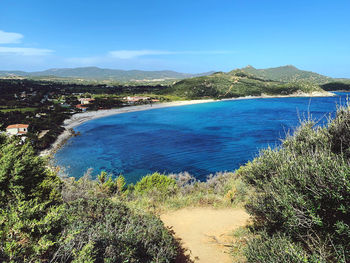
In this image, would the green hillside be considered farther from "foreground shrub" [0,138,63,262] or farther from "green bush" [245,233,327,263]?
"green bush" [245,233,327,263]

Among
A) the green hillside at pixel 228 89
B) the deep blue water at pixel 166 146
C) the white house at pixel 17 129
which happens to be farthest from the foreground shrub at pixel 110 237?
the green hillside at pixel 228 89

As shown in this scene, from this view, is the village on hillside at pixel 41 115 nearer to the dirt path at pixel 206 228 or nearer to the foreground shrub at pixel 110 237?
the foreground shrub at pixel 110 237

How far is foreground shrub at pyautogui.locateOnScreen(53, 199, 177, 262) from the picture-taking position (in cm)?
398

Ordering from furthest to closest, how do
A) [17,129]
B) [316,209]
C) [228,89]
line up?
→ [228,89] → [17,129] → [316,209]

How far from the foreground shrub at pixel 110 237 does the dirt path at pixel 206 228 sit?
60.9 inches

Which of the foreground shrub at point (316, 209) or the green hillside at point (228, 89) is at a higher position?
the green hillside at point (228, 89)

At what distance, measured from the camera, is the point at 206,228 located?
837 cm

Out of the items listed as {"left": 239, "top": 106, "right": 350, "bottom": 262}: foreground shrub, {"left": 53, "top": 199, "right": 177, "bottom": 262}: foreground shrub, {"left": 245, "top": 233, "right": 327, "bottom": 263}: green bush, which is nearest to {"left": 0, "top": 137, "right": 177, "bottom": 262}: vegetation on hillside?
{"left": 53, "top": 199, "right": 177, "bottom": 262}: foreground shrub

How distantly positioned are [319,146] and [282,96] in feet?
444

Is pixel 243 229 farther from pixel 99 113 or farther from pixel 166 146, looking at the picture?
pixel 99 113

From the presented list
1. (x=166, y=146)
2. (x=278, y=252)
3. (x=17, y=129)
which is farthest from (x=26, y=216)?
(x=17, y=129)

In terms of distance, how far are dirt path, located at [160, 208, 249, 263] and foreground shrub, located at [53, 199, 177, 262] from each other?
1548 millimetres

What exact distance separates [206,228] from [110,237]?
4952mm

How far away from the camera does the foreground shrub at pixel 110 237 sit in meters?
3.98
